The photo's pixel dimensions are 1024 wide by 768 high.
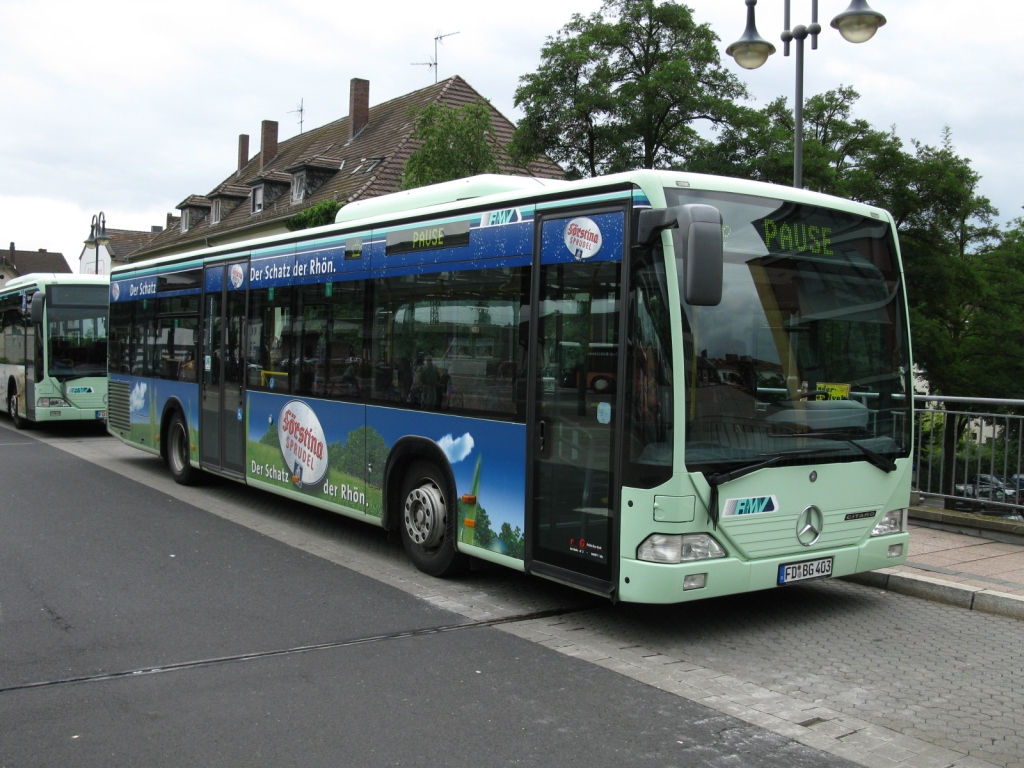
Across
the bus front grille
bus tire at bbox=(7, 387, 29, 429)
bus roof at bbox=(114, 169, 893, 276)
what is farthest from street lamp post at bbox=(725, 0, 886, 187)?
bus tire at bbox=(7, 387, 29, 429)

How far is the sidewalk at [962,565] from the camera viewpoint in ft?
24.3

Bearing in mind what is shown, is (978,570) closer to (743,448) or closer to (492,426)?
(743,448)

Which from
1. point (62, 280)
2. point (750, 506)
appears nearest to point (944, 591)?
point (750, 506)

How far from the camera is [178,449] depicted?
13016 mm

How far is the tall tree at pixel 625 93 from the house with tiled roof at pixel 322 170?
196 centimetres

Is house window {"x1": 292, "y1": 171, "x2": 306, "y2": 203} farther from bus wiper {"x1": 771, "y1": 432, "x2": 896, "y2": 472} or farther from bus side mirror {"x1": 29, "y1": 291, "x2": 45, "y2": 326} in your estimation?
bus wiper {"x1": 771, "y1": 432, "x2": 896, "y2": 472}

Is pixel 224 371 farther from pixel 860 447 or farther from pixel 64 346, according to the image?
pixel 64 346

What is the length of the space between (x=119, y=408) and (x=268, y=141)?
39.2 meters

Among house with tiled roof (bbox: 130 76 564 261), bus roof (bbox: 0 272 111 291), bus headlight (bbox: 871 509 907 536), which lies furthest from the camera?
house with tiled roof (bbox: 130 76 564 261)

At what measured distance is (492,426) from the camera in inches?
282

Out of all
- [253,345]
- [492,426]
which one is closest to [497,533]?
[492,426]

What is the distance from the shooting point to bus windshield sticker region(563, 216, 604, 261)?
20.6 feet

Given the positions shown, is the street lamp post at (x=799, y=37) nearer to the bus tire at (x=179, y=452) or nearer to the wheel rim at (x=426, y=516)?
the wheel rim at (x=426, y=516)

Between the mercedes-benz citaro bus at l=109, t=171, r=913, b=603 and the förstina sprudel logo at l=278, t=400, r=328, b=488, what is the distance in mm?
387
